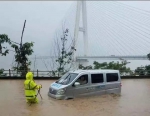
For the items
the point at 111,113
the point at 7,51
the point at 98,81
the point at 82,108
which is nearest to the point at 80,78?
the point at 98,81

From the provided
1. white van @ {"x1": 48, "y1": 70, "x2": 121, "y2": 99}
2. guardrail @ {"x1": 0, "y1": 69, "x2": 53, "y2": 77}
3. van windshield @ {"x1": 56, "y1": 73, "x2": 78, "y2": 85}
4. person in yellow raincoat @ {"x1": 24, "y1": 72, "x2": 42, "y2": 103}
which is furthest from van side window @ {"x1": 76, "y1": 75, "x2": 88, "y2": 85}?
guardrail @ {"x1": 0, "y1": 69, "x2": 53, "y2": 77}

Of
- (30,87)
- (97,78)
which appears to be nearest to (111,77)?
(97,78)

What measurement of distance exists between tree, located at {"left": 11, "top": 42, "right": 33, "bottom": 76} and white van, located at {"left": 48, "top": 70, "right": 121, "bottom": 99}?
1143 cm

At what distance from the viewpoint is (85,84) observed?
12.7 meters

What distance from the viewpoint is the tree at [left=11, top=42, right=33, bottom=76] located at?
947 inches

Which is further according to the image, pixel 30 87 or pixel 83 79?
pixel 83 79

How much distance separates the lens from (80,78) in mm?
12766

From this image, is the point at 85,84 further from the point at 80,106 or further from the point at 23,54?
the point at 23,54

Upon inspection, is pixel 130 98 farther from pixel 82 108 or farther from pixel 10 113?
pixel 10 113

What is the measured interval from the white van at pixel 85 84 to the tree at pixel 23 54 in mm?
11426

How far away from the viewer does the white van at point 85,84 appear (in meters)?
12.2

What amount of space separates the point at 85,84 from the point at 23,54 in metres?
12.6

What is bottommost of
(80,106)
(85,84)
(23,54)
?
(80,106)

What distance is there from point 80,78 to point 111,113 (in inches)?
108
